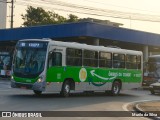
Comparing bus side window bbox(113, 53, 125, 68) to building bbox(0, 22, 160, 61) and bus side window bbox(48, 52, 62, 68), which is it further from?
building bbox(0, 22, 160, 61)

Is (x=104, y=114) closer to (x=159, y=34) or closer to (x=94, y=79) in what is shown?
(x=94, y=79)

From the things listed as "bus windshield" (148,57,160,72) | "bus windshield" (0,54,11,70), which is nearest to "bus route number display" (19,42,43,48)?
"bus windshield" (148,57,160,72)

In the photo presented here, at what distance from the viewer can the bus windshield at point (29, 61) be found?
22.4m

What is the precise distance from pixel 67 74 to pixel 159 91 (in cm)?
1004

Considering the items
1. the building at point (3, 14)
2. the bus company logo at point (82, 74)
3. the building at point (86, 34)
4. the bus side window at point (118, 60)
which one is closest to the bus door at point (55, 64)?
the bus company logo at point (82, 74)

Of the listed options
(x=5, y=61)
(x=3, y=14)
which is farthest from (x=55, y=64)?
(x=3, y=14)

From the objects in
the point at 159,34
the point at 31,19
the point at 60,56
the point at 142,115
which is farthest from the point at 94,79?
the point at 31,19

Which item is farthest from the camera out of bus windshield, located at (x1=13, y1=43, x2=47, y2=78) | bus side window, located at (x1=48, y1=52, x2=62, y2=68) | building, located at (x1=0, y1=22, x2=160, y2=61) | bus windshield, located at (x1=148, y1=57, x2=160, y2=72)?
building, located at (x1=0, y1=22, x2=160, y2=61)

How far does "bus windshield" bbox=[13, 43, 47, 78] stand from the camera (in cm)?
2238

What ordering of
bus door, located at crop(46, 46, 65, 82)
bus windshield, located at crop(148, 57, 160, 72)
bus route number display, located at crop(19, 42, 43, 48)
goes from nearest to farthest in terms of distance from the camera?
1. bus door, located at crop(46, 46, 65, 82)
2. bus route number display, located at crop(19, 42, 43, 48)
3. bus windshield, located at crop(148, 57, 160, 72)

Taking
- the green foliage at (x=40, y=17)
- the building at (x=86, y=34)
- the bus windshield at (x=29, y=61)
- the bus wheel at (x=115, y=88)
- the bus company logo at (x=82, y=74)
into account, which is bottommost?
the bus wheel at (x=115, y=88)

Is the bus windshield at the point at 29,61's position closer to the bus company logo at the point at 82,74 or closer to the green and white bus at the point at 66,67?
the green and white bus at the point at 66,67

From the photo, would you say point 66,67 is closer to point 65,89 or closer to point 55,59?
point 55,59

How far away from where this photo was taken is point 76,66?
80.6 ft
